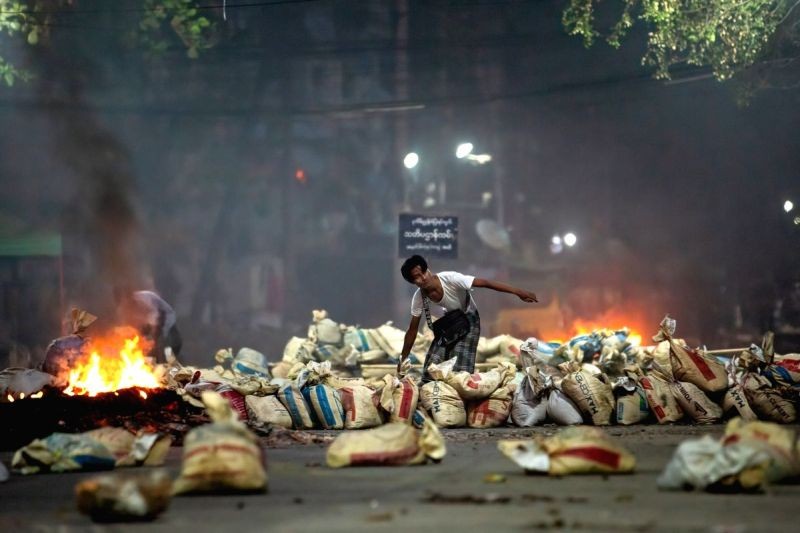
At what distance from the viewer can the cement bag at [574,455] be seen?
535 centimetres

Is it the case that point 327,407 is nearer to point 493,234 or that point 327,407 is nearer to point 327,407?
point 327,407

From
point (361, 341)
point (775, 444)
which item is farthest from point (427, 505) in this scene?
point (361, 341)

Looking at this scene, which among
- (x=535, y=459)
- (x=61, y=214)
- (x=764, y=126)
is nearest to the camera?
(x=535, y=459)

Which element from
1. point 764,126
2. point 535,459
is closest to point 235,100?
point 764,126

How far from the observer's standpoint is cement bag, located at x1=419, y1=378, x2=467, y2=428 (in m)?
9.11

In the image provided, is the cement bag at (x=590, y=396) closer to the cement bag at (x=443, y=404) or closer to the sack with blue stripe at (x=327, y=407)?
the cement bag at (x=443, y=404)

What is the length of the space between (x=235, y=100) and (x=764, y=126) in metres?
11.9

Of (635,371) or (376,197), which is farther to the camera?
(376,197)

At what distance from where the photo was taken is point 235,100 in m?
23.3

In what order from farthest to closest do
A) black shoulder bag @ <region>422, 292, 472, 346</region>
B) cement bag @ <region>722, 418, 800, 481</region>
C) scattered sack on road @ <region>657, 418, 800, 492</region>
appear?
black shoulder bag @ <region>422, 292, 472, 346</region>, cement bag @ <region>722, 418, 800, 481</region>, scattered sack on road @ <region>657, 418, 800, 492</region>

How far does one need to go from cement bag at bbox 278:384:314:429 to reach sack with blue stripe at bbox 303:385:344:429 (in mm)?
80

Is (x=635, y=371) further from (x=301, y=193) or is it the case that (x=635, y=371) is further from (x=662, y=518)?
(x=301, y=193)

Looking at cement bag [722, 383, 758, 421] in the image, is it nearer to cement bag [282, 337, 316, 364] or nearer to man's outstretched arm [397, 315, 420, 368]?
man's outstretched arm [397, 315, 420, 368]

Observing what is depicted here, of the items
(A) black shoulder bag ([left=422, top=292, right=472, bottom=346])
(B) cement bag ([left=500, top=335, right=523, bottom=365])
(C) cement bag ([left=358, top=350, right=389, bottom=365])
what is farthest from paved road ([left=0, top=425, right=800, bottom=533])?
(C) cement bag ([left=358, top=350, right=389, bottom=365])
